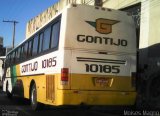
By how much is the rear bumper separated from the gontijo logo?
186 cm

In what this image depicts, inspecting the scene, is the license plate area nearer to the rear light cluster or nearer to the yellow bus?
the yellow bus

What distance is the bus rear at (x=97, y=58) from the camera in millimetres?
11820

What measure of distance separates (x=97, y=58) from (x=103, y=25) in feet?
3.42

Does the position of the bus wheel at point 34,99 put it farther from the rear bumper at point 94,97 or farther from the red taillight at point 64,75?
the red taillight at point 64,75

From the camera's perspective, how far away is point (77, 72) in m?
11.9

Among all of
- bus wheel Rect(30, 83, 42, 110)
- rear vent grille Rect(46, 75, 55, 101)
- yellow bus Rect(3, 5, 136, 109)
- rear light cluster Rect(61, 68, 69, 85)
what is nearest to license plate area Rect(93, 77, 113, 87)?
yellow bus Rect(3, 5, 136, 109)

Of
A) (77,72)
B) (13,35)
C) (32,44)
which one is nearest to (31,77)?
(32,44)

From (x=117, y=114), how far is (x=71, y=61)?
3561 mm

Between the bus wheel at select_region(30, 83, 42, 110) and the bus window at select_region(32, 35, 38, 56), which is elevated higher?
the bus window at select_region(32, 35, 38, 56)

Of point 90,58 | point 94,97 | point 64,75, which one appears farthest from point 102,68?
point 64,75

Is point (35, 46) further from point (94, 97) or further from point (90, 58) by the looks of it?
point (94, 97)

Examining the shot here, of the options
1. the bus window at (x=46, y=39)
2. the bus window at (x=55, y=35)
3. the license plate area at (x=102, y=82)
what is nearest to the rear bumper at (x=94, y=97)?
the license plate area at (x=102, y=82)

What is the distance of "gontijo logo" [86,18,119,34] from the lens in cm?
1231

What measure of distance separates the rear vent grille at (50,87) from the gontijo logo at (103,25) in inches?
79.7
